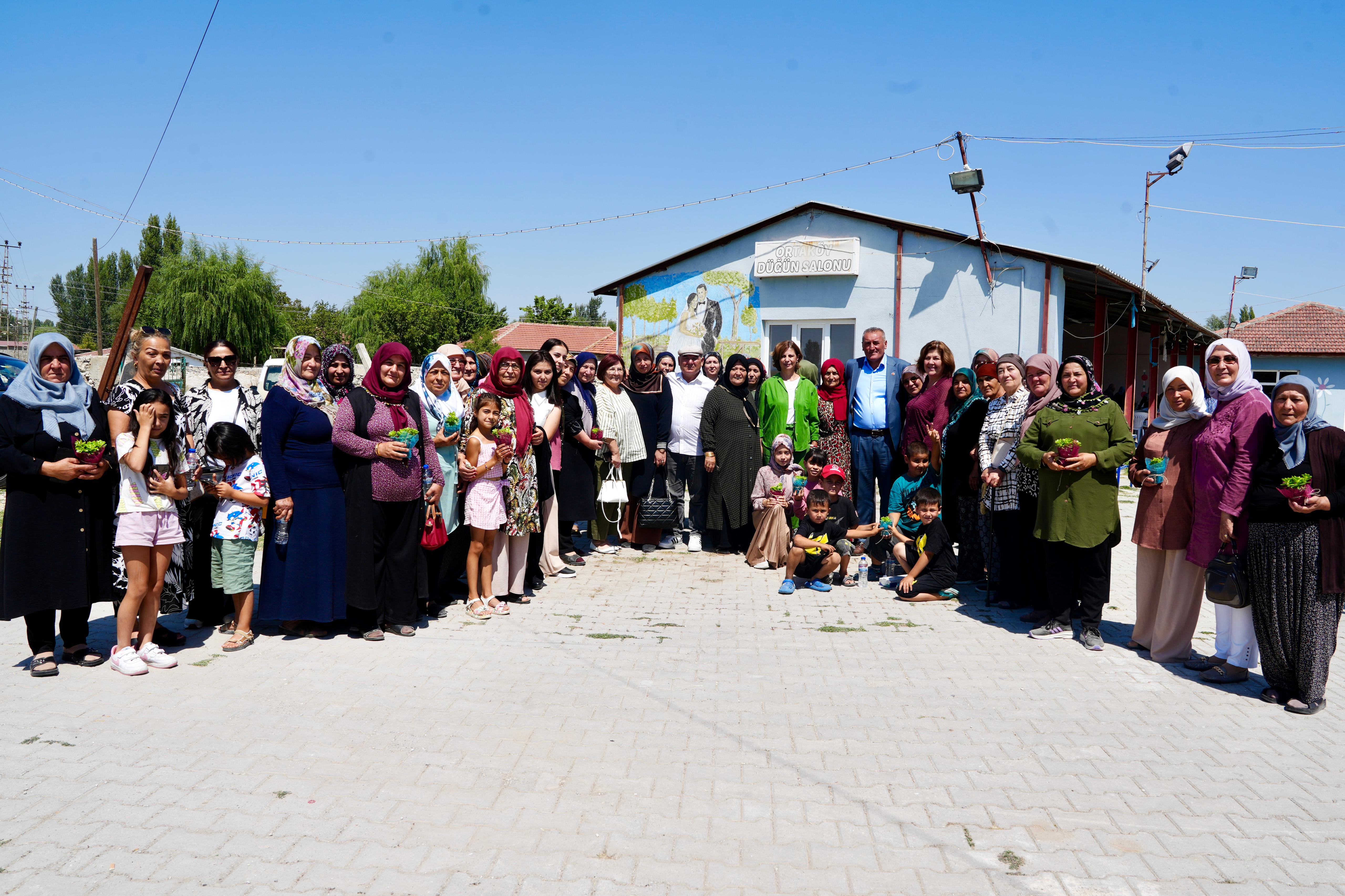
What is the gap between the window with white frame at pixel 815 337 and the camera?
15859 mm

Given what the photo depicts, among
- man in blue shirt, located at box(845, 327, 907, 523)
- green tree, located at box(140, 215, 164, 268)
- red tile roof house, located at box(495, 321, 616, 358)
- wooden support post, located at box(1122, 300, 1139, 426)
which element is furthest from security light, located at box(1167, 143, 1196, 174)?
green tree, located at box(140, 215, 164, 268)

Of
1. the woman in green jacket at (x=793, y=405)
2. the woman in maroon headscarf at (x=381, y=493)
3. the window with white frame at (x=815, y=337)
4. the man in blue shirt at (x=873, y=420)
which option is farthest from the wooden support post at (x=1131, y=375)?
the woman in maroon headscarf at (x=381, y=493)

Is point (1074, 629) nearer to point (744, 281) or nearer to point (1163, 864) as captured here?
point (1163, 864)

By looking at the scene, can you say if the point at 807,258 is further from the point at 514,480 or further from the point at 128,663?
the point at 128,663

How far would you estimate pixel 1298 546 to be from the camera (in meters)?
4.63

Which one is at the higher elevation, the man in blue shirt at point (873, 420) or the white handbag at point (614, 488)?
the man in blue shirt at point (873, 420)

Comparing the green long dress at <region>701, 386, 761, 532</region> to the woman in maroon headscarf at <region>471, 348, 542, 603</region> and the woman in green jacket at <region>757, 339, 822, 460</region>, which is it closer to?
the woman in green jacket at <region>757, 339, 822, 460</region>

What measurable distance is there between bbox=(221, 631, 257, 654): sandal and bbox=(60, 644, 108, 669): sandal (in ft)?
2.17

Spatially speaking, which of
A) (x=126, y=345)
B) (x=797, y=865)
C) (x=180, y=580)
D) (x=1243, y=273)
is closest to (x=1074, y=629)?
(x=797, y=865)

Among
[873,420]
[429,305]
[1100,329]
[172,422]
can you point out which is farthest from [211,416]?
[429,305]

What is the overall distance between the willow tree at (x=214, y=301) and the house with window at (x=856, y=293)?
32.4 meters

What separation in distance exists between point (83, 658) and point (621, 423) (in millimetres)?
4732

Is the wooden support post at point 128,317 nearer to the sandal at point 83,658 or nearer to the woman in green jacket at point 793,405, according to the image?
the sandal at point 83,658

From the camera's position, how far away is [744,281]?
16438 millimetres
